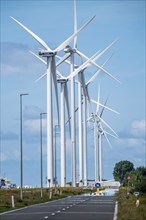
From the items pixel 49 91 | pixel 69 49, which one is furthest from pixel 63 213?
pixel 69 49

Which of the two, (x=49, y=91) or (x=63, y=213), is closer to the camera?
(x=63, y=213)

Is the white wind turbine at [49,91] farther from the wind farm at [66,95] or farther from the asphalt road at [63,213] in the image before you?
the asphalt road at [63,213]

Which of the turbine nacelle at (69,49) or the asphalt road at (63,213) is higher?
the turbine nacelle at (69,49)

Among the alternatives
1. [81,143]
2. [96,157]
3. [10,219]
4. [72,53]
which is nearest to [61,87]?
[72,53]

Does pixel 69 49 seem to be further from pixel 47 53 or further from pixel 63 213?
pixel 63 213

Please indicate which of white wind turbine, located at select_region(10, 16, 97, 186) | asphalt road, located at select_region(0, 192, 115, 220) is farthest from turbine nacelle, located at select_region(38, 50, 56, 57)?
asphalt road, located at select_region(0, 192, 115, 220)

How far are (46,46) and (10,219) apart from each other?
199 feet

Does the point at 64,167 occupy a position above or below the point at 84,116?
below

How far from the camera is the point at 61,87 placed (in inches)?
4697

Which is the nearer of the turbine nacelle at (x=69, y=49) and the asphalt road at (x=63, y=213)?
the asphalt road at (x=63, y=213)

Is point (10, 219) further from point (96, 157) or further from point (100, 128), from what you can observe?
point (100, 128)

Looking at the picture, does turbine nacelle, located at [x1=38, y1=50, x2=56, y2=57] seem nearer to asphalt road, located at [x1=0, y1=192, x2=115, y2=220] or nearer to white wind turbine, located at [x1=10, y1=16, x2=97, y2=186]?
white wind turbine, located at [x1=10, y1=16, x2=97, y2=186]

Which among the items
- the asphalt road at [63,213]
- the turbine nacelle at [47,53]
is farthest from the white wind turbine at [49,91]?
the asphalt road at [63,213]

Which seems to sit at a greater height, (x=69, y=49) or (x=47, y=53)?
(x=69, y=49)
